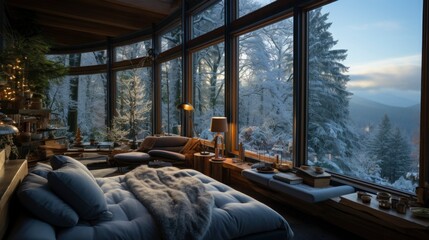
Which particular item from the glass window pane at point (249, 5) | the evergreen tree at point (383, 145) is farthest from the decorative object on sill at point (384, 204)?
the glass window pane at point (249, 5)

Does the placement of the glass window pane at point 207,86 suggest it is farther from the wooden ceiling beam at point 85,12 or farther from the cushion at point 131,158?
the wooden ceiling beam at point 85,12

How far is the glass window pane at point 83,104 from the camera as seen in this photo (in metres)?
8.86

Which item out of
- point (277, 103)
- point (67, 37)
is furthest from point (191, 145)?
point (67, 37)

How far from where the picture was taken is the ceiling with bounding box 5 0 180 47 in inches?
255

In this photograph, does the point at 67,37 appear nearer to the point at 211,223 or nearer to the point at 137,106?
the point at 137,106

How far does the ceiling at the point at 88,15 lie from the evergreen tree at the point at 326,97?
401cm

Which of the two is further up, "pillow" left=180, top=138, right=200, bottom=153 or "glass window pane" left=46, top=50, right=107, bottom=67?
"glass window pane" left=46, top=50, right=107, bottom=67

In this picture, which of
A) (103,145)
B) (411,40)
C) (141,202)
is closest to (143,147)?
(103,145)

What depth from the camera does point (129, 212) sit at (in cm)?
209

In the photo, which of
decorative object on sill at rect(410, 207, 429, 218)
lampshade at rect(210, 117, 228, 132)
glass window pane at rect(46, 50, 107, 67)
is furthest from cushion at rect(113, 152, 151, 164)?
glass window pane at rect(46, 50, 107, 67)

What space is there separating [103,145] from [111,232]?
5602 mm

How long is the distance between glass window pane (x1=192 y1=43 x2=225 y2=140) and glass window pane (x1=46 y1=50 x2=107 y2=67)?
3.97 meters

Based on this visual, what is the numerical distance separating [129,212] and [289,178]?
1.85 meters

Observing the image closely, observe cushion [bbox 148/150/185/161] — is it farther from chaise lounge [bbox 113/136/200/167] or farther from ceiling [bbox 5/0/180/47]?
ceiling [bbox 5/0/180/47]
